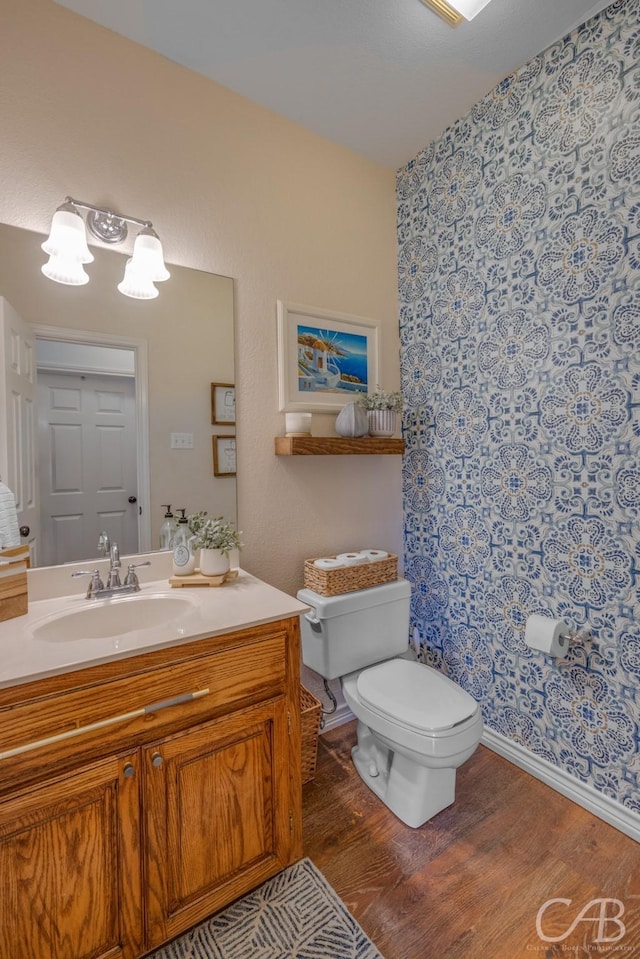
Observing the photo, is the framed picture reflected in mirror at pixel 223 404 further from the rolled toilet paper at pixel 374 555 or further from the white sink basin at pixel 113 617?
the rolled toilet paper at pixel 374 555

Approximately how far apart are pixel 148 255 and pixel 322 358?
0.80 m

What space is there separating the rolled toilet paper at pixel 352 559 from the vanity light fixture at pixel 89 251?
126 centimetres

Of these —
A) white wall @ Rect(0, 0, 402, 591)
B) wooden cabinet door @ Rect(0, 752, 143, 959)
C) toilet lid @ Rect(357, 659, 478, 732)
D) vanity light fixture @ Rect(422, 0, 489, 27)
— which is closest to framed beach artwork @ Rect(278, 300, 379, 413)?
white wall @ Rect(0, 0, 402, 591)

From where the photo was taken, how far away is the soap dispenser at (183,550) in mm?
1560

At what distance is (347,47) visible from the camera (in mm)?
1563

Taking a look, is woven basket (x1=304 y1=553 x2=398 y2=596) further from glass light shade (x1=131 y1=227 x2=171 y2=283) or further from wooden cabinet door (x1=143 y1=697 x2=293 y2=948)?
glass light shade (x1=131 y1=227 x2=171 y2=283)

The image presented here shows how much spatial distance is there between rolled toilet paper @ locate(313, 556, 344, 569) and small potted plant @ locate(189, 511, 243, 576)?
37 cm

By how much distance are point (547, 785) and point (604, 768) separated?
26cm

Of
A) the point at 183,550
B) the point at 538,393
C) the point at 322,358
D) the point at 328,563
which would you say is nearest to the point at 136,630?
the point at 183,550

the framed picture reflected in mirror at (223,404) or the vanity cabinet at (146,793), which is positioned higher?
the framed picture reflected in mirror at (223,404)

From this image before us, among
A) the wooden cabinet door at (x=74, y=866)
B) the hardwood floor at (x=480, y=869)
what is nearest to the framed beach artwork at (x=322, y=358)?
the wooden cabinet door at (x=74, y=866)

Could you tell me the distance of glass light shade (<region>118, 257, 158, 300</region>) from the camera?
150 centimetres

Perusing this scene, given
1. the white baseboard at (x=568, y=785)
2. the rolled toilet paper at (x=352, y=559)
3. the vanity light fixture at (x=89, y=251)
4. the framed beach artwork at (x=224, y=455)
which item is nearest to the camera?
the vanity light fixture at (x=89, y=251)

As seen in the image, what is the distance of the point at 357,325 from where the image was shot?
6.82 feet
